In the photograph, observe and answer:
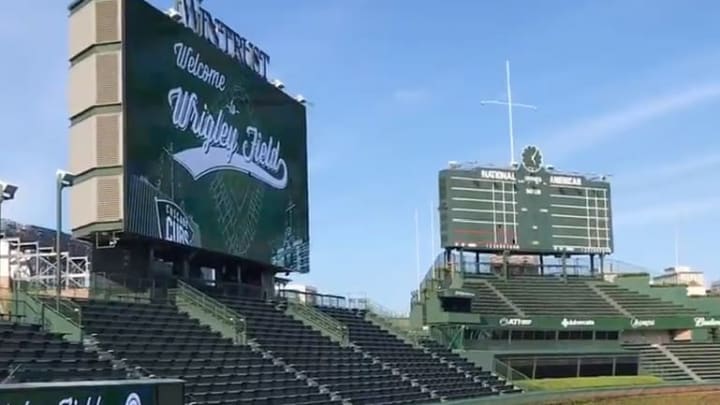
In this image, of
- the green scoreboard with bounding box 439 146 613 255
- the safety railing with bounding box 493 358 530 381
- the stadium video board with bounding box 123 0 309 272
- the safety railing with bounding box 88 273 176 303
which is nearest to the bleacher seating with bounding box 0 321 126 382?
the safety railing with bounding box 88 273 176 303

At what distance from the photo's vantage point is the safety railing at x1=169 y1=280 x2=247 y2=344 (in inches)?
1121

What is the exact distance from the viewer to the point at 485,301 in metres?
50.0

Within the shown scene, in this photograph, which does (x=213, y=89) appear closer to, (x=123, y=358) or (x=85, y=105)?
(x=85, y=105)

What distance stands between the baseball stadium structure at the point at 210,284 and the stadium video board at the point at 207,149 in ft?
0.23

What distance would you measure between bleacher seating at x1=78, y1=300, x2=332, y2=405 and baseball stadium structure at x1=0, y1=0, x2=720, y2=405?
0.22ft

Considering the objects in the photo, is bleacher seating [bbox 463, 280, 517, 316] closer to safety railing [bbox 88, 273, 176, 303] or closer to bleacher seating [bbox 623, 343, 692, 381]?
bleacher seating [bbox 623, 343, 692, 381]

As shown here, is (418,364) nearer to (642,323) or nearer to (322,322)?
(322,322)

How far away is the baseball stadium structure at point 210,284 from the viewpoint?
22328 mm

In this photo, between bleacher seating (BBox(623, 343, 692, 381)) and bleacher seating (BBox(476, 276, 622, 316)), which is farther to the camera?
bleacher seating (BBox(476, 276, 622, 316))

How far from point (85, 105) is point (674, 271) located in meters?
55.9

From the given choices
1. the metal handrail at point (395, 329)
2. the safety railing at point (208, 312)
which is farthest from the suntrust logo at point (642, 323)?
the safety railing at point (208, 312)

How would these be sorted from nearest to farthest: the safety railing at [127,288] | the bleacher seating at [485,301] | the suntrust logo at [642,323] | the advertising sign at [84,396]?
the advertising sign at [84,396]
the safety railing at [127,288]
the bleacher seating at [485,301]
the suntrust logo at [642,323]

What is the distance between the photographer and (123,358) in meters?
21.8

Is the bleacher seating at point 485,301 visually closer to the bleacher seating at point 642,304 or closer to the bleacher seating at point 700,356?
the bleacher seating at point 642,304
